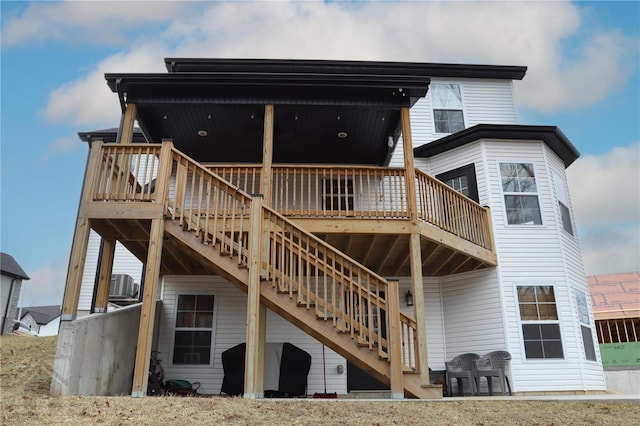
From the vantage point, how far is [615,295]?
21.2 meters

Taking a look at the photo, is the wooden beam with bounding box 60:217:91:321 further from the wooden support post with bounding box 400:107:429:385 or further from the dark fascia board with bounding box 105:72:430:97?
the wooden support post with bounding box 400:107:429:385

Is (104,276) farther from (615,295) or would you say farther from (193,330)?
(615,295)

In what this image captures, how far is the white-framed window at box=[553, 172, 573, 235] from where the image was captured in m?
11.5

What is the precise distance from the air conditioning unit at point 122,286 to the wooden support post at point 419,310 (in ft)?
29.6

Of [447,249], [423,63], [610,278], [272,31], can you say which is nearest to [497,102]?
[423,63]

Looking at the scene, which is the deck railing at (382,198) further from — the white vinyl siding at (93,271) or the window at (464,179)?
the white vinyl siding at (93,271)

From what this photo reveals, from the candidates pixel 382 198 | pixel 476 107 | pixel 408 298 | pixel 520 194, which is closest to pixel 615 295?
pixel 476 107

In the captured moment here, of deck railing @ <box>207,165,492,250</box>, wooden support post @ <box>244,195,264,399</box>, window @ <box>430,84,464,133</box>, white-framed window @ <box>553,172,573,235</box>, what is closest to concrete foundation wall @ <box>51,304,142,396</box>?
wooden support post @ <box>244,195,264,399</box>

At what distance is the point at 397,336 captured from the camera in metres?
6.99

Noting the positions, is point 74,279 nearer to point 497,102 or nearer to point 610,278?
point 497,102

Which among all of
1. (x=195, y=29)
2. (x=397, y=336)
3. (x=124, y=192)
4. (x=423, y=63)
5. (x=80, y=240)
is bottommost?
(x=397, y=336)

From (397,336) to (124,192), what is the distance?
4.96 m

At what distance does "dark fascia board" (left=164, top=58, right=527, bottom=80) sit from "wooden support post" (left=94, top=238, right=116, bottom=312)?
22.1ft

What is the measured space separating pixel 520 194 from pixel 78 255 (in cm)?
966
